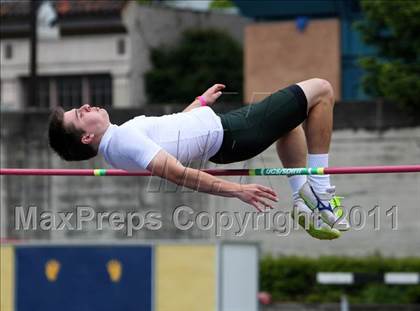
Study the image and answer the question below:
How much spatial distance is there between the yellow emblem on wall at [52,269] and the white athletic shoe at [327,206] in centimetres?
480

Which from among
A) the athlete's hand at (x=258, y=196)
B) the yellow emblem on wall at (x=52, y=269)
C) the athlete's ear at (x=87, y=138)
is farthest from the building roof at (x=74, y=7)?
the athlete's hand at (x=258, y=196)

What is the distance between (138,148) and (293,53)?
1559 cm

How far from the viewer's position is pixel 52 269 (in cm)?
1243

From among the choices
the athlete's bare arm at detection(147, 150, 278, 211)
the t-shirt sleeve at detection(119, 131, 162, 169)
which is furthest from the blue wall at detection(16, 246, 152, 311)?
the athlete's bare arm at detection(147, 150, 278, 211)

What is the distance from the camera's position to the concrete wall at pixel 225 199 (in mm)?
17234

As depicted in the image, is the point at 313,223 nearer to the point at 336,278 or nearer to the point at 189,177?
the point at 189,177

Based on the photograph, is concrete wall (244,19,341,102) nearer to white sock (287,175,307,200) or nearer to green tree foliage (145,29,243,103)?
green tree foliage (145,29,243,103)

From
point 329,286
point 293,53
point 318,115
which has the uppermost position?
point 293,53

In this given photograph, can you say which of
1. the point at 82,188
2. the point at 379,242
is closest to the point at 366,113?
the point at 379,242

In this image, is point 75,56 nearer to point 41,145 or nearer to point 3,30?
point 3,30

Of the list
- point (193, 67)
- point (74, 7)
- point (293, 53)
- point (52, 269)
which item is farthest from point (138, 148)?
point (193, 67)

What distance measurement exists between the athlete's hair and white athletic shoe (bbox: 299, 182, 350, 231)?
1293 millimetres

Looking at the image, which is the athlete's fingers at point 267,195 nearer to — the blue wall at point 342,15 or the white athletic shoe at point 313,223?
the white athletic shoe at point 313,223

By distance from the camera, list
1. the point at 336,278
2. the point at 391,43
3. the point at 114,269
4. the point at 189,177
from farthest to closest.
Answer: the point at 391,43
the point at 336,278
the point at 114,269
the point at 189,177
